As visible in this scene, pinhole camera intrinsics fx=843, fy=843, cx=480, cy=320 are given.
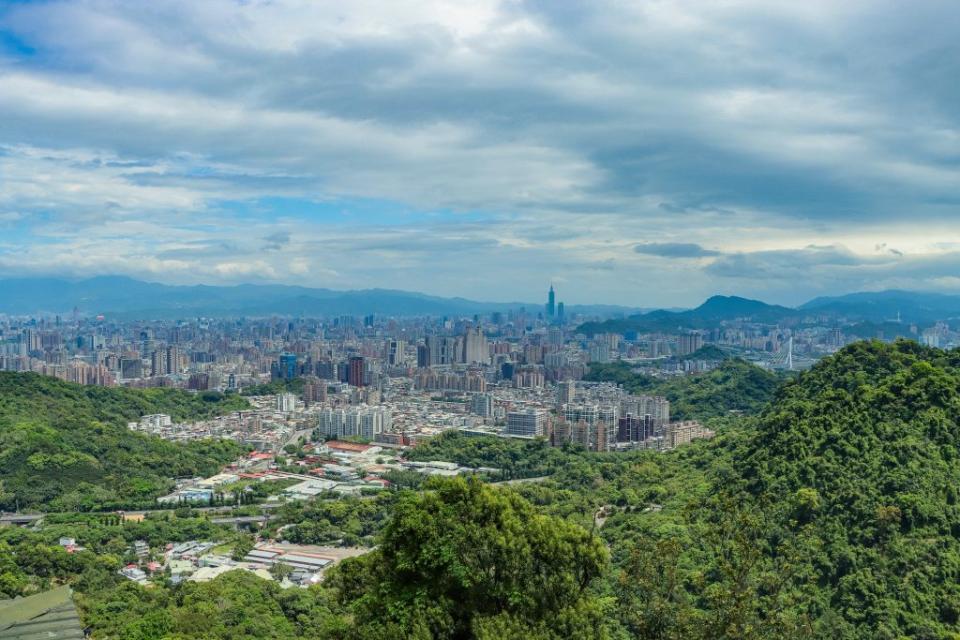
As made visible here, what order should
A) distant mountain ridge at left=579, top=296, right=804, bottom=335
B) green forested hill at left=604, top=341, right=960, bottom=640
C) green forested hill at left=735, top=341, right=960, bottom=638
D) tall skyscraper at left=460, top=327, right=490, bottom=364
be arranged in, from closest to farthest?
1. green forested hill at left=604, top=341, right=960, bottom=640
2. green forested hill at left=735, top=341, right=960, bottom=638
3. tall skyscraper at left=460, top=327, right=490, bottom=364
4. distant mountain ridge at left=579, top=296, right=804, bottom=335

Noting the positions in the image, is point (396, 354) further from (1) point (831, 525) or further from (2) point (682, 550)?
(2) point (682, 550)

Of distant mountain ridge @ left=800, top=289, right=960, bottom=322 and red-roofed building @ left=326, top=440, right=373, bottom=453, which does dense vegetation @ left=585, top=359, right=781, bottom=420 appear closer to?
red-roofed building @ left=326, top=440, right=373, bottom=453

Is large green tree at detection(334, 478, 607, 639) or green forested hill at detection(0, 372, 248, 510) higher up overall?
large green tree at detection(334, 478, 607, 639)

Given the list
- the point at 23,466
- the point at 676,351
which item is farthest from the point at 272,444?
the point at 676,351

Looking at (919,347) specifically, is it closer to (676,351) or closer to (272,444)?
(272,444)

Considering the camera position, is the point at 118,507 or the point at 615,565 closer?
the point at 615,565

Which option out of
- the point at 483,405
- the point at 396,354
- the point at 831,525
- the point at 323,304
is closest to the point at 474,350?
the point at 396,354

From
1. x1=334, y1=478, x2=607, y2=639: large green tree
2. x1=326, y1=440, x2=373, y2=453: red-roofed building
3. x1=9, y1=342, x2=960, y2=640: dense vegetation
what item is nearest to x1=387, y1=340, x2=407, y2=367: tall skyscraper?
x1=326, y1=440, x2=373, y2=453: red-roofed building
